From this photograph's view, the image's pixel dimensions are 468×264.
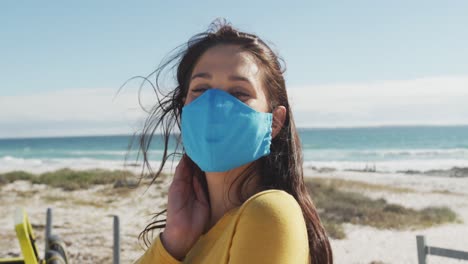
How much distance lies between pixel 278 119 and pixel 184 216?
369mm

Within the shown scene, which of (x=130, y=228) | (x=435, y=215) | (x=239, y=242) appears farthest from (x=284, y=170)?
(x=435, y=215)

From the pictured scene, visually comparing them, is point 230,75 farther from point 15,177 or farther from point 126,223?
point 15,177

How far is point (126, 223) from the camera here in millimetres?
15172

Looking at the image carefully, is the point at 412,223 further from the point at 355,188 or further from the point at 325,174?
the point at 325,174

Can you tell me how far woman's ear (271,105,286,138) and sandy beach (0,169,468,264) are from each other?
2822 mm

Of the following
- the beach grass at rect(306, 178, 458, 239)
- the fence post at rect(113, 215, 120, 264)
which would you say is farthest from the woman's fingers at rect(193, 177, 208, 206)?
the beach grass at rect(306, 178, 458, 239)

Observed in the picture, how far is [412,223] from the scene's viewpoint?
15.5m

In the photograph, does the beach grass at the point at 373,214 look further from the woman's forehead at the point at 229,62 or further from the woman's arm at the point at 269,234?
the woman's arm at the point at 269,234

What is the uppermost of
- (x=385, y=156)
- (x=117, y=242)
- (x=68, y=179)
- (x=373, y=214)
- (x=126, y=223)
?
(x=117, y=242)

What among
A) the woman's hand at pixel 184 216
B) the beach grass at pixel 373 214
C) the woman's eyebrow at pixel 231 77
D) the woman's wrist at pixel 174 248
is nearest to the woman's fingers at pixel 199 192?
the woman's hand at pixel 184 216

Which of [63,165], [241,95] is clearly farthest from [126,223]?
[63,165]

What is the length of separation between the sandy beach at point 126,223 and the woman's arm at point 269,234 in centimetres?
321

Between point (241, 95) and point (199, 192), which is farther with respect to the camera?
point (199, 192)

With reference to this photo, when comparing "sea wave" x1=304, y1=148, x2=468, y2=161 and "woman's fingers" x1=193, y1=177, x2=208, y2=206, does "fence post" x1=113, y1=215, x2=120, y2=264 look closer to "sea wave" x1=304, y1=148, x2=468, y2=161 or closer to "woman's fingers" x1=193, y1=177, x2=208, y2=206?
"woman's fingers" x1=193, y1=177, x2=208, y2=206
